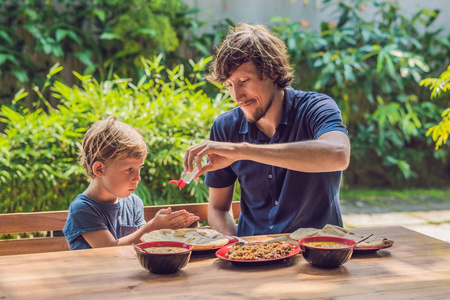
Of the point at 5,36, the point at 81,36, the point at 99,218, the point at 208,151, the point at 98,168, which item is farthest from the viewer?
the point at 81,36

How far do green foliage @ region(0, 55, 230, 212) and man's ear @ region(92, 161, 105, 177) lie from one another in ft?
2.19

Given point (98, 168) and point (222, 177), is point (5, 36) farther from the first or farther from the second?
point (222, 177)

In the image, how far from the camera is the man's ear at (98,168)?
7.05 feet

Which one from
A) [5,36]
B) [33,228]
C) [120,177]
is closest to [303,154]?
[120,177]

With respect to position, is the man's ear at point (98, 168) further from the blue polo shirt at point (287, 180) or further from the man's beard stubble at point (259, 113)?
the man's beard stubble at point (259, 113)

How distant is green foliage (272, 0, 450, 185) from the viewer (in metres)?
6.09

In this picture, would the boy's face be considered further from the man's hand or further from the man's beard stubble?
the man's beard stubble

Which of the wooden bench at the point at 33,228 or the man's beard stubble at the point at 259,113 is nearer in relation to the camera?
the wooden bench at the point at 33,228

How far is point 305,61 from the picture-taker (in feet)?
20.7

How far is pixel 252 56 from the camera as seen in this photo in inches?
87.3

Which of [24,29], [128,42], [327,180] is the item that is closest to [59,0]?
[24,29]

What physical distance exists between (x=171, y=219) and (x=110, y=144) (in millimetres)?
445

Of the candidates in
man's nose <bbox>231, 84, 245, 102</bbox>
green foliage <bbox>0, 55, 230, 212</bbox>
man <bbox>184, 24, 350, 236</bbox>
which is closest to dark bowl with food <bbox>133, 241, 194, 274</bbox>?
man <bbox>184, 24, 350, 236</bbox>

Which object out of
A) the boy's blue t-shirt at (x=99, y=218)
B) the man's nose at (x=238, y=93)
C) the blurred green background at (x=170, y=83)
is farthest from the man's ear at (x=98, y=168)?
the blurred green background at (x=170, y=83)
